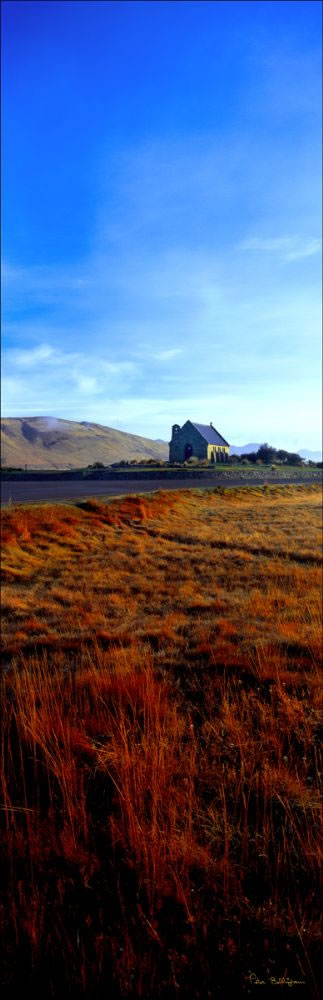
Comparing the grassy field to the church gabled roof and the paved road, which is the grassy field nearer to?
the paved road

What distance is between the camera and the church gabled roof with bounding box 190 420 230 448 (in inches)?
2709

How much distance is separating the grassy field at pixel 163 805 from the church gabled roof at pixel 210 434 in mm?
61955

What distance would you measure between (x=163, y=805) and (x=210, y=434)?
7027 cm

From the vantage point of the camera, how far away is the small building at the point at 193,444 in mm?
67625

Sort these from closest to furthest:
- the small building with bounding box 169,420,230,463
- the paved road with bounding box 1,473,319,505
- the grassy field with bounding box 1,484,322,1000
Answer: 1. the grassy field with bounding box 1,484,322,1000
2. the paved road with bounding box 1,473,319,505
3. the small building with bounding box 169,420,230,463

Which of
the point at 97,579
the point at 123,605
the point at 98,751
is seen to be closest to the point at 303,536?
the point at 97,579

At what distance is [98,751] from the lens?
3496 mm

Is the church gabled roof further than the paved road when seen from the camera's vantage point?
Yes

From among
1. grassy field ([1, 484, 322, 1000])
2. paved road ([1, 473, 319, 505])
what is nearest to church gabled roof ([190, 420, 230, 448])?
paved road ([1, 473, 319, 505])

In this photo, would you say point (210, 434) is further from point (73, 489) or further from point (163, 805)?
point (163, 805)

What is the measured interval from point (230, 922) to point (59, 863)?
91cm

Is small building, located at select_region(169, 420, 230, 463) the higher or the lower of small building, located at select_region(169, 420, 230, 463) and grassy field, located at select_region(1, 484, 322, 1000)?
the higher

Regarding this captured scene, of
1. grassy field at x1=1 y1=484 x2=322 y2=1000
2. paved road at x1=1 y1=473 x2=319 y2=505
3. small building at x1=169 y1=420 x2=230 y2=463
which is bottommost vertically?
grassy field at x1=1 y1=484 x2=322 y2=1000

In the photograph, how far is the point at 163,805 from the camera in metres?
2.83
